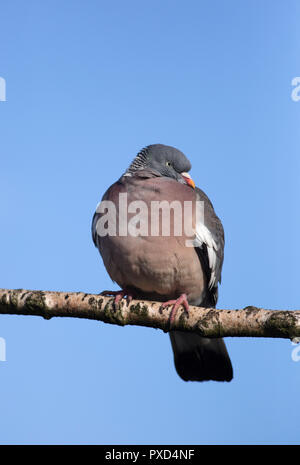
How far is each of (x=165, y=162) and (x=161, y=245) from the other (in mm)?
1017

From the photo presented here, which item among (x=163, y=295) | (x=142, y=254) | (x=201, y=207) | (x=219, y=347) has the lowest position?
Answer: (x=219, y=347)

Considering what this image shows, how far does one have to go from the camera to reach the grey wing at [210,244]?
4242mm

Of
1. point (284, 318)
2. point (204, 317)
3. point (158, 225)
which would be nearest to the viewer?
point (284, 318)

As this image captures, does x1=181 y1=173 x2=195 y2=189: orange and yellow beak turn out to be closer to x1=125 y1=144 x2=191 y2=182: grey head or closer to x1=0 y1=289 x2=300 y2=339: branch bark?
x1=125 y1=144 x2=191 y2=182: grey head

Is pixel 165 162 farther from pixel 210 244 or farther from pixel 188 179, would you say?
pixel 210 244

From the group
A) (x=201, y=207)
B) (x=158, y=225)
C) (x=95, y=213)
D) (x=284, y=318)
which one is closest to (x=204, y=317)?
(x=284, y=318)

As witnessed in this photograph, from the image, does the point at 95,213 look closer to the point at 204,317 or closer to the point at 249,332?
the point at 204,317

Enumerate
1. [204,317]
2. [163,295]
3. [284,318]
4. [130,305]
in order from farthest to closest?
[163,295] < [130,305] < [204,317] < [284,318]

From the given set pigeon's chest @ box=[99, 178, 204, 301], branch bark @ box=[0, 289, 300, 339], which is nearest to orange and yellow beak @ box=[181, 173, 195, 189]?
pigeon's chest @ box=[99, 178, 204, 301]

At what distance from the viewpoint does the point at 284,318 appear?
10.5 ft

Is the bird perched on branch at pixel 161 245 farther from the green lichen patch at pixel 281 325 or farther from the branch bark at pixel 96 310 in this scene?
the green lichen patch at pixel 281 325

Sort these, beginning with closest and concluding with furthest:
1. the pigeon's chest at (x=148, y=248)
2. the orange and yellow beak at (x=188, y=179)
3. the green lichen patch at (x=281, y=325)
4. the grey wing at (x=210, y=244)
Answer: the green lichen patch at (x=281, y=325), the pigeon's chest at (x=148, y=248), the grey wing at (x=210, y=244), the orange and yellow beak at (x=188, y=179)

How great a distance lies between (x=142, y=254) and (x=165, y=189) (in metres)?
0.56

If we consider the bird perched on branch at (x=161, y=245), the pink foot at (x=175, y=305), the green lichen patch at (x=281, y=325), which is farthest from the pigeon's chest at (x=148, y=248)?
the green lichen patch at (x=281, y=325)
